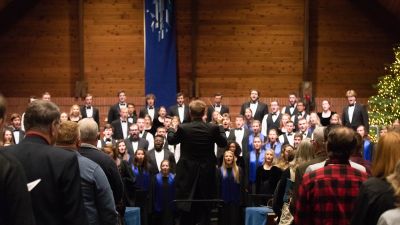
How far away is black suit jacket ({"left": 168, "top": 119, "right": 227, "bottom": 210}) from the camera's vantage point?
7.55 meters

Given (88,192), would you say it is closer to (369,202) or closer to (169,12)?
(369,202)

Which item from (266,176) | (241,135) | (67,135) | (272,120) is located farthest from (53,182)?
(272,120)

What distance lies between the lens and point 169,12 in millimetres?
16109

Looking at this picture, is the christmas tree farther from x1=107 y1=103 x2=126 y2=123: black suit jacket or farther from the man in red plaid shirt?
the man in red plaid shirt

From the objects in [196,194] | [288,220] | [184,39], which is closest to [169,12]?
[184,39]

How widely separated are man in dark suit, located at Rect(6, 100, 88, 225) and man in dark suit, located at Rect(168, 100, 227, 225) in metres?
3.75

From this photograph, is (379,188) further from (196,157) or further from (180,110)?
Answer: (180,110)

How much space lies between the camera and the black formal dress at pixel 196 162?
7559 mm

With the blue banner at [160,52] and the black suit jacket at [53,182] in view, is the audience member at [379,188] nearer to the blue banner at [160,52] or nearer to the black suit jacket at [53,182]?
the black suit jacket at [53,182]

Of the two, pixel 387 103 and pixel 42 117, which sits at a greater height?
pixel 42 117

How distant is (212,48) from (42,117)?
13321mm

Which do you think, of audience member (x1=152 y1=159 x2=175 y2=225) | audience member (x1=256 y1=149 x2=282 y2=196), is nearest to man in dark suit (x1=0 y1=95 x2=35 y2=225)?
audience member (x1=256 y1=149 x2=282 y2=196)

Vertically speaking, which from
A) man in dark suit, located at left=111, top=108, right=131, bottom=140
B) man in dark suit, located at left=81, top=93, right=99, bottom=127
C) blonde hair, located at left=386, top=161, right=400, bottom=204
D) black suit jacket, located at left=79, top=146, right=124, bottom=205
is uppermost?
blonde hair, located at left=386, top=161, right=400, bottom=204

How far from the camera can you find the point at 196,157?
7.62 metres
